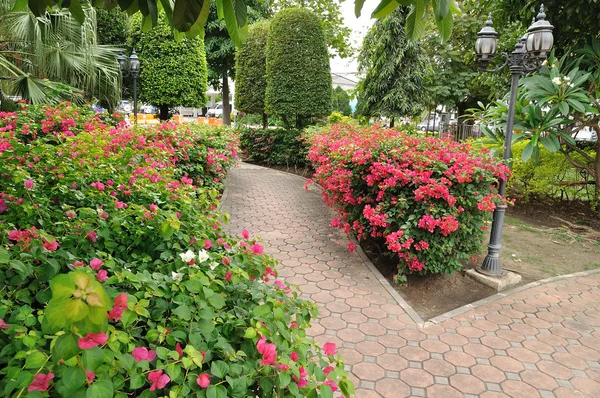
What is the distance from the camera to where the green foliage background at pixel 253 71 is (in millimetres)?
15227

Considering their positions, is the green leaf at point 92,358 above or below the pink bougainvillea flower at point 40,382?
above

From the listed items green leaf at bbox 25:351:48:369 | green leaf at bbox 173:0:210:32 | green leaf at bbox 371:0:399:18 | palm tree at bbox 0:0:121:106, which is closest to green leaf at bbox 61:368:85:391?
green leaf at bbox 25:351:48:369

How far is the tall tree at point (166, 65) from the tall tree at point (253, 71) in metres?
1.71

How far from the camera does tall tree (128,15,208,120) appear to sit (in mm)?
13867

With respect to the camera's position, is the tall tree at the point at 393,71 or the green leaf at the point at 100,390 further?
the tall tree at the point at 393,71

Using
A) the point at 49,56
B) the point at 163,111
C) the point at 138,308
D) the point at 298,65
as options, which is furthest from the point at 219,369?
the point at 163,111

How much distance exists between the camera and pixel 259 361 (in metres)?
1.51

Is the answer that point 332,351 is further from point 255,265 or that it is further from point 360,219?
point 360,219

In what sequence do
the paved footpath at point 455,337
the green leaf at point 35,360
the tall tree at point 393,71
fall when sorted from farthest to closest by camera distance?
the tall tree at point 393,71 < the paved footpath at point 455,337 < the green leaf at point 35,360

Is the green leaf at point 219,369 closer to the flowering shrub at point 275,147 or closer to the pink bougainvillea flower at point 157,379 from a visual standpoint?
the pink bougainvillea flower at point 157,379

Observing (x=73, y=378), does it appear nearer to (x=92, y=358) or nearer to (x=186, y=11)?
(x=92, y=358)

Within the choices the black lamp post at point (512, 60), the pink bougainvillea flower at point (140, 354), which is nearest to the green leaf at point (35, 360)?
the pink bougainvillea flower at point (140, 354)

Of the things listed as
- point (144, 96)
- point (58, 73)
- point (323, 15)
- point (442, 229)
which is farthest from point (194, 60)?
point (442, 229)

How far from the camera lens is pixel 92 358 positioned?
1114mm
